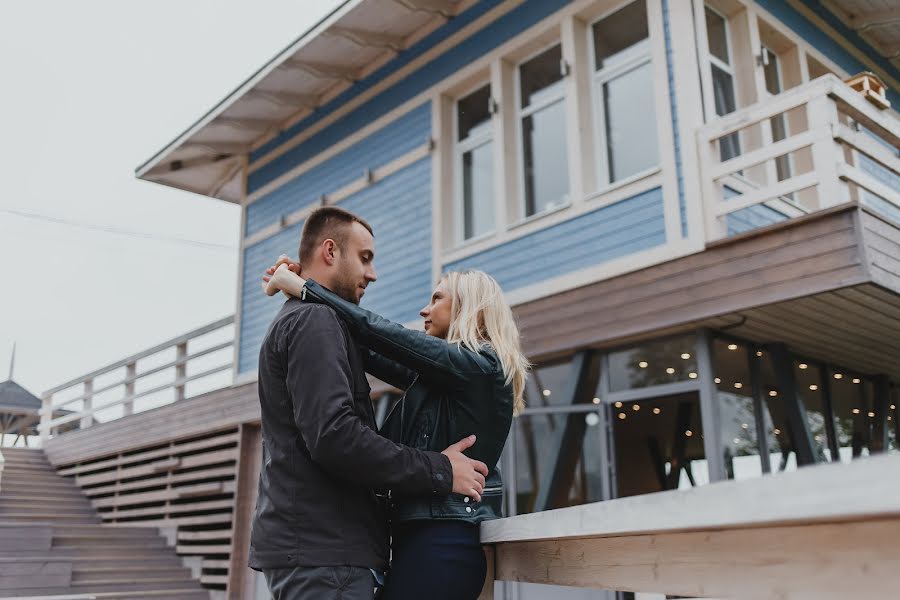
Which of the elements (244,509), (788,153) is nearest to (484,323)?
(788,153)

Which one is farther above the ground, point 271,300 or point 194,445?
point 271,300

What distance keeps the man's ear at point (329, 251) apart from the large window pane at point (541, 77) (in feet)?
19.1

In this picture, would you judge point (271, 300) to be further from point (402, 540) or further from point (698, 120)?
point (402, 540)

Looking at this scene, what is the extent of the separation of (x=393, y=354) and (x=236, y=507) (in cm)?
883

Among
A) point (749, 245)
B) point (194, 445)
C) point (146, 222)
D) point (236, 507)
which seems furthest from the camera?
point (146, 222)

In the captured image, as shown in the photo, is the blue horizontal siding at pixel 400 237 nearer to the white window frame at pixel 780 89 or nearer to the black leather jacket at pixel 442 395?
the white window frame at pixel 780 89

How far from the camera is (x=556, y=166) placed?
24.7 feet

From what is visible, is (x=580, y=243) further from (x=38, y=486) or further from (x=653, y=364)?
(x=38, y=486)

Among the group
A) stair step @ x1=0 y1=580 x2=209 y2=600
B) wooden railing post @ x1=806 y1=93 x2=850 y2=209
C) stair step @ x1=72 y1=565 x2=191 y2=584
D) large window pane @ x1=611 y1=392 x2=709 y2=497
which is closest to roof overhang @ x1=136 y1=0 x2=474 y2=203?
wooden railing post @ x1=806 y1=93 x2=850 y2=209

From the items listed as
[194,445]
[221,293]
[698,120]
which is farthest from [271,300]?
[221,293]

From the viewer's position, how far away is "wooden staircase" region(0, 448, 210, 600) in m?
8.74

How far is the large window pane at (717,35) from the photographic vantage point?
699 cm

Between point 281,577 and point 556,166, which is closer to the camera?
point 281,577

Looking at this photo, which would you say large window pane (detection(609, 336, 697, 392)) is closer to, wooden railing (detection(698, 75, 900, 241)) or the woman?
wooden railing (detection(698, 75, 900, 241))
